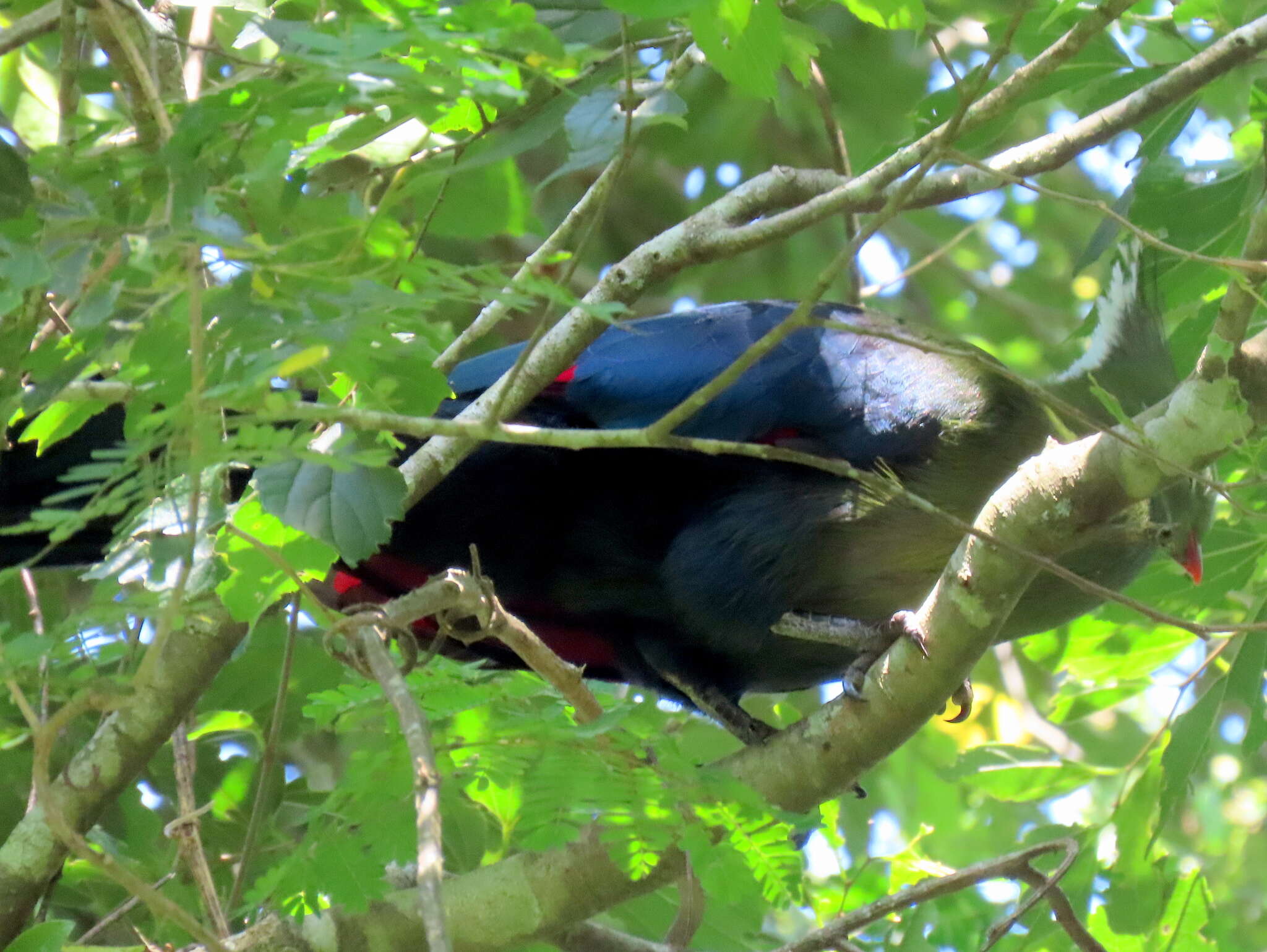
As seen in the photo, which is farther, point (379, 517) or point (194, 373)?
point (379, 517)

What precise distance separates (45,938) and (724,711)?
1.56 m

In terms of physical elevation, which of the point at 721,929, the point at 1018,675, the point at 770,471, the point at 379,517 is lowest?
the point at 1018,675

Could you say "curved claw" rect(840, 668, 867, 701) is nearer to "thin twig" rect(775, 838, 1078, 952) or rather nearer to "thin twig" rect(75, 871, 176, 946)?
"thin twig" rect(775, 838, 1078, 952)

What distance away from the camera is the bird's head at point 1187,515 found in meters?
2.96

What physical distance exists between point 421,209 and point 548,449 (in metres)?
0.74

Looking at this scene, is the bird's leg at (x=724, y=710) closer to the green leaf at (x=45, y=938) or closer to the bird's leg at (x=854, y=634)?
the bird's leg at (x=854, y=634)

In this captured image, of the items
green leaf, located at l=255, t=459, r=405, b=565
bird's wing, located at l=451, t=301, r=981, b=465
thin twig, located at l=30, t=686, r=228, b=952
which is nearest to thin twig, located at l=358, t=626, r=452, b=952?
green leaf, located at l=255, t=459, r=405, b=565

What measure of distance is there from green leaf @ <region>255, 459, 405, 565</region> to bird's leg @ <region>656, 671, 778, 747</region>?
148 centimetres

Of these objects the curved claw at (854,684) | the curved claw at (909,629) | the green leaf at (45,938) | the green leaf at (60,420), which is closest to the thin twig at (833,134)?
the curved claw at (909,629)

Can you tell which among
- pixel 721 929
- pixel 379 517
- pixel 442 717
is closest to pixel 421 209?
pixel 379 517

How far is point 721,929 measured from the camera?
9.32 ft

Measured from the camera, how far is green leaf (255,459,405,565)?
1.76 metres

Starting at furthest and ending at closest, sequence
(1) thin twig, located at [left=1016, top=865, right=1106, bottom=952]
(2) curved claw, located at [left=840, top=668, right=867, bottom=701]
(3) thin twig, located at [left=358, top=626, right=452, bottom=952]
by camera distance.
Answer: (1) thin twig, located at [left=1016, top=865, right=1106, bottom=952]
(2) curved claw, located at [left=840, top=668, right=867, bottom=701]
(3) thin twig, located at [left=358, top=626, right=452, bottom=952]

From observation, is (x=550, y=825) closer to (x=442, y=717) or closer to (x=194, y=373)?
(x=442, y=717)
